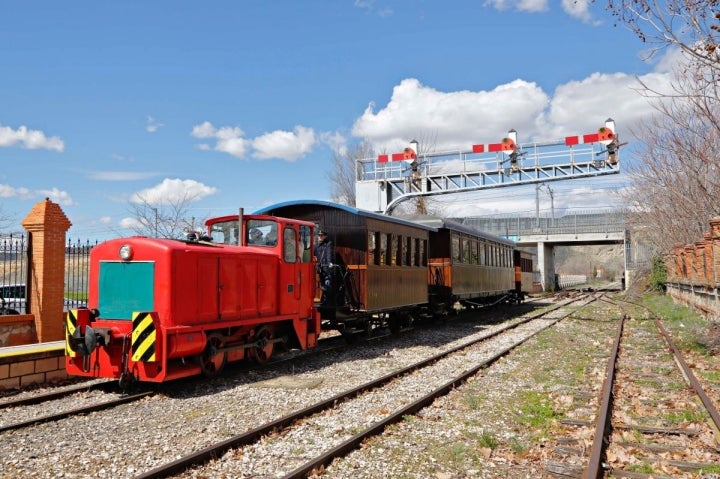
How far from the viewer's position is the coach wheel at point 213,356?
8930mm

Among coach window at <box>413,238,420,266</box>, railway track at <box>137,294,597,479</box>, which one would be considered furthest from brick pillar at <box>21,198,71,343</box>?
coach window at <box>413,238,420,266</box>

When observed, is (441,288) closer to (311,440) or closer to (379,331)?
(379,331)

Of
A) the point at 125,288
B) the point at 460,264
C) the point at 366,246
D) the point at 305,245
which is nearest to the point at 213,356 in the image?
the point at 125,288

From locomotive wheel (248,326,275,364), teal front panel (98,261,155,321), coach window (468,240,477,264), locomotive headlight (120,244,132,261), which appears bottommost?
locomotive wheel (248,326,275,364)

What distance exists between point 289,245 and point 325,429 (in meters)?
4.71

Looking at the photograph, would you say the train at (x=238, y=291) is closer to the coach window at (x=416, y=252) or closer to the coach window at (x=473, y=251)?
the coach window at (x=416, y=252)

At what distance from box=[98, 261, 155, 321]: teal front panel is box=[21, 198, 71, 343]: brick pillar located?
2.80 meters

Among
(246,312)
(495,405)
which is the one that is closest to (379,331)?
(246,312)

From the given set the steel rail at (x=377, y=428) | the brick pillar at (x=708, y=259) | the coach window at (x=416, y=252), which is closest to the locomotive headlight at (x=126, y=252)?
the steel rail at (x=377, y=428)

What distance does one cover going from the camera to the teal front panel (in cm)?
843

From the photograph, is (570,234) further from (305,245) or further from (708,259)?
(305,245)

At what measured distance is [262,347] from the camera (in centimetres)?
1023

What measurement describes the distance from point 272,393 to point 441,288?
10.9 meters

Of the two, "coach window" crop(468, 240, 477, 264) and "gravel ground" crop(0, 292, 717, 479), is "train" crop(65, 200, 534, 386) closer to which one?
"gravel ground" crop(0, 292, 717, 479)
